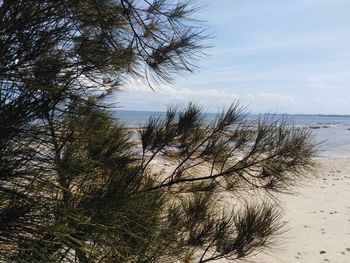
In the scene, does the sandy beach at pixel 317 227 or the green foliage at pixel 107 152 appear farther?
the sandy beach at pixel 317 227

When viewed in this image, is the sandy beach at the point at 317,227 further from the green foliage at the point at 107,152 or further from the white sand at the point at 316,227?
the green foliage at the point at 107,152

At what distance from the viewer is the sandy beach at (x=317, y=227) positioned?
521cm

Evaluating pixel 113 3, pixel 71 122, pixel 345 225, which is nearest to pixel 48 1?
pixel 71 122

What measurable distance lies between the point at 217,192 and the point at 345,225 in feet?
18.6

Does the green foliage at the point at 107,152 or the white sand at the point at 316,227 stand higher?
the green foliage at the point at 107,152

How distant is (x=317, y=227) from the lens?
6918 mm

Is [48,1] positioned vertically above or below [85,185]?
above

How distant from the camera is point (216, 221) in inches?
87.7

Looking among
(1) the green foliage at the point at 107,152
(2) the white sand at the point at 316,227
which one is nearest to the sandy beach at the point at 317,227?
(2) the white sand at the point at 316,227

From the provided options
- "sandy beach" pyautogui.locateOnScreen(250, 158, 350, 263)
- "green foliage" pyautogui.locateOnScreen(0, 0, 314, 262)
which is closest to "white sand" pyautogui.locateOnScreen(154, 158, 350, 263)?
"sandy beach" pyautogui.locateOnScreen(250, 158, 350, 263)

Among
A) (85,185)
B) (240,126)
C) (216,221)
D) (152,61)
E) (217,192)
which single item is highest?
(152,61)

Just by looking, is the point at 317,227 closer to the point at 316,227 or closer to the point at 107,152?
the point at 316,227

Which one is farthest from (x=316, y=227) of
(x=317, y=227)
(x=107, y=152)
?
(x=107, y=152)

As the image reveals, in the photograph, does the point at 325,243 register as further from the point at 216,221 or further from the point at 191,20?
the point at 191,20
